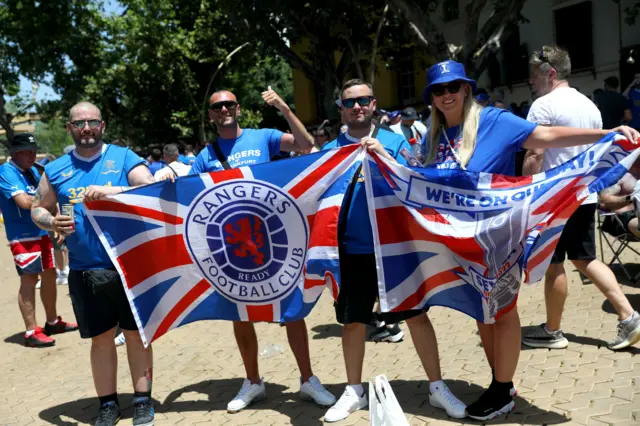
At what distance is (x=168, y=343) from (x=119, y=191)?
2.98 m

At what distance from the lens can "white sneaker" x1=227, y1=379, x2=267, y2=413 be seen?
4957 millimetres

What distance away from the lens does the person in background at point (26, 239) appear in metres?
7.61

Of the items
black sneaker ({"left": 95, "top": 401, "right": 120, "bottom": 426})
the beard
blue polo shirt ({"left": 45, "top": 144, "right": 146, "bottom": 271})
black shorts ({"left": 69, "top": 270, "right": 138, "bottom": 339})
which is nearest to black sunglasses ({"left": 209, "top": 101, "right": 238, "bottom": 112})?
blue polo shirt ({"left": 45, "top": 144, "right": 146, "bottom": 271})

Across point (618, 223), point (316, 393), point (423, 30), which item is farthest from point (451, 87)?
point (423, 30)

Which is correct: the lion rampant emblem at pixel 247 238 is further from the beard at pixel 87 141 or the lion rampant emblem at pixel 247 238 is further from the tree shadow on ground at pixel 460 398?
the tree shadow on ground at pixel 460 398

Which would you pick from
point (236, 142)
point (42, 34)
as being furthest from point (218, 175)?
point (42, 34)

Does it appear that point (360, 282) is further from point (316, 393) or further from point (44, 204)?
point (44, 204)

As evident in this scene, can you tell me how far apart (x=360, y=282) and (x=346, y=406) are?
0.85 metres

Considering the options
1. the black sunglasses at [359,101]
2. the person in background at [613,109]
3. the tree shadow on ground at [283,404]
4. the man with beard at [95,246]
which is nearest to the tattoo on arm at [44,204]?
the man with beard at [95,246]

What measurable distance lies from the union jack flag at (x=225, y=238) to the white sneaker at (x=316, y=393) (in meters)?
0.62

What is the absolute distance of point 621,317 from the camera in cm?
518

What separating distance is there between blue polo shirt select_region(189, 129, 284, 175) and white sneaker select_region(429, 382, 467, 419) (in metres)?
2.04

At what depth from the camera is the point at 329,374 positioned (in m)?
5.58

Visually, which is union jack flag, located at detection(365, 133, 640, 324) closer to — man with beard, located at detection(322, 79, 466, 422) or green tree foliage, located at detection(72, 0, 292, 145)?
man with beard, located at detection(322, 79, 466, 422)
